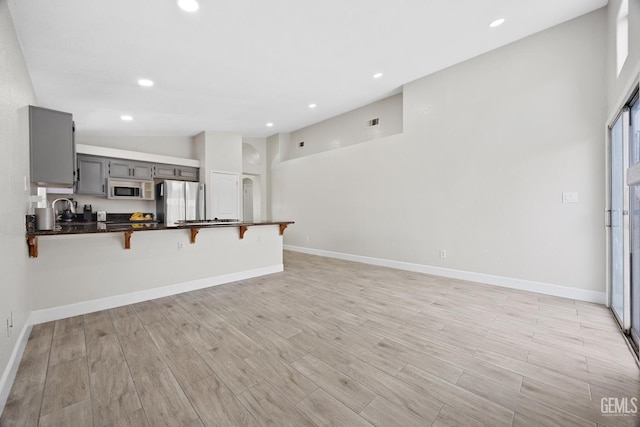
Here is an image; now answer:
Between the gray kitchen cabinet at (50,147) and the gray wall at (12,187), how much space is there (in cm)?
18

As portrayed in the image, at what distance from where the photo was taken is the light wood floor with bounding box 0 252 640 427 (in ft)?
4.57

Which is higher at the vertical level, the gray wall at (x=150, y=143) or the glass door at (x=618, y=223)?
the gray wall at (x=150, y=143)

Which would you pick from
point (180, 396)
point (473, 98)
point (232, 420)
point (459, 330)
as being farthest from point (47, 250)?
point (473, 98)

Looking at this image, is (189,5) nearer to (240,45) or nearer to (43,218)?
(240,45)

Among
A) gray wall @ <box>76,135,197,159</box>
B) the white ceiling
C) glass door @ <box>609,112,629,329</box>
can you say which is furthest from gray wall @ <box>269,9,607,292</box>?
gray wall @ <box>76,135,197,159</box>

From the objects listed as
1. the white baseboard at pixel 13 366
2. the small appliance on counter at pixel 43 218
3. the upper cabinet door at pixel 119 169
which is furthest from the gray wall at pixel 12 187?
the upper cabinet door at pixel 119 169

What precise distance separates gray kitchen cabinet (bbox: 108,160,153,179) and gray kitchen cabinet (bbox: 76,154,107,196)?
0.47ft

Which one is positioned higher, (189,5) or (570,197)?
(189,5)

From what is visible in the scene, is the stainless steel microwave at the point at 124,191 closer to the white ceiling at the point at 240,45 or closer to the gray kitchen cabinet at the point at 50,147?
the white ceiling at the point at 240,45

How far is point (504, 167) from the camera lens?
12.0ft

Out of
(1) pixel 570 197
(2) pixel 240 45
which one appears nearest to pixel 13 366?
(2) pixel 240 45

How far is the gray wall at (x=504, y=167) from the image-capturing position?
309 centimetres

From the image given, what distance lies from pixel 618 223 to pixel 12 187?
5418 millimetres

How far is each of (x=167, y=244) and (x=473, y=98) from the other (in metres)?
4.83
